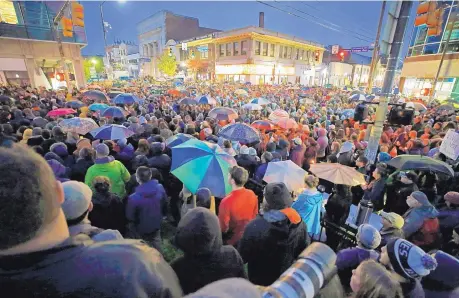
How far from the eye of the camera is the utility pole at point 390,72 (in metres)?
5.12

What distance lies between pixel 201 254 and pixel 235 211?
1.49 meters

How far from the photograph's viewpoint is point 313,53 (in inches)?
2114

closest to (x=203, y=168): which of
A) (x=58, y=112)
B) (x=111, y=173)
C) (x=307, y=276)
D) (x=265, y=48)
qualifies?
(x=111, y=173)

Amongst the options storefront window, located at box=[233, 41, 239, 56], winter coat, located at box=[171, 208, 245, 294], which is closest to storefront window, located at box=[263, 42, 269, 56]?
storefront window, located at box=[233, 41, 239, 56]

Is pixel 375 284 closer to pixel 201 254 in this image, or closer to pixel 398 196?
pixel 201 254

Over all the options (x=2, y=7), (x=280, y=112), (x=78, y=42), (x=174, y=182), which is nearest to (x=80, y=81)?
(x=78, y=42)

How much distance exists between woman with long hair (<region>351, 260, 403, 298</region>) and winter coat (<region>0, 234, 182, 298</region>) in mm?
1461

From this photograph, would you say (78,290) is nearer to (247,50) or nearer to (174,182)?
(174,182)

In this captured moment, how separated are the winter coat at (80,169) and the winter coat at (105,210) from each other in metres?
1.47

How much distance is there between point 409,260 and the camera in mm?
1923

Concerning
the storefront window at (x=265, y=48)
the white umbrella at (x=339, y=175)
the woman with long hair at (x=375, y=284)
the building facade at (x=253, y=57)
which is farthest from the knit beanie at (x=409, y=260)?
the storefront window at (x=265, y=48)

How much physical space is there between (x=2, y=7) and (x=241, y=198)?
3330 cm

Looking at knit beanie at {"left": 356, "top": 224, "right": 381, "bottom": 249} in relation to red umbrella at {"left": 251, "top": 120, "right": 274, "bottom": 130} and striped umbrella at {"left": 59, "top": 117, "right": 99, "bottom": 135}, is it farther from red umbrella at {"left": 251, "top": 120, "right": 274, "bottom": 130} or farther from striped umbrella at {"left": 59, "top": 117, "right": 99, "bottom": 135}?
striped umbrella at {"left": 59, "top": 117, "right": 99, "bottom": 135}

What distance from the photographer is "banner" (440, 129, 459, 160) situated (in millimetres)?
5363
